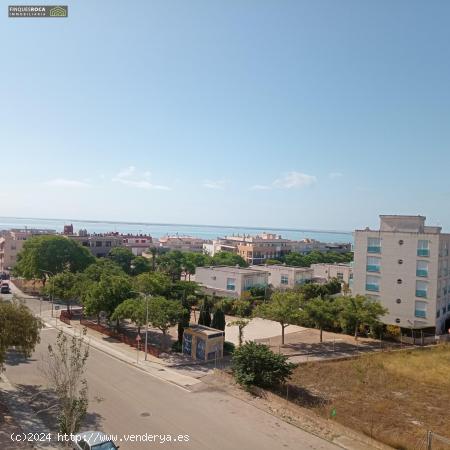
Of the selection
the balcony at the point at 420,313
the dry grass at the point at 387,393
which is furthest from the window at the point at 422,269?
the dry grass at the point at 387,393

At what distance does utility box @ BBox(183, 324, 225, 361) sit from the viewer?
117ft

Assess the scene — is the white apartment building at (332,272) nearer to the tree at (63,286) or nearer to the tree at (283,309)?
the tree at (283,309)

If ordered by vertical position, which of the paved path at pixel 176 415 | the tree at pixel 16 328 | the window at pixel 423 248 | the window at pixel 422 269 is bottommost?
the paved path at pixel 176 415

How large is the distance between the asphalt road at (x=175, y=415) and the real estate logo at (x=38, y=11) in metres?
20.4

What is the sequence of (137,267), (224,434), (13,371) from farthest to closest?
(137,267) < (13,371) < (224,434)

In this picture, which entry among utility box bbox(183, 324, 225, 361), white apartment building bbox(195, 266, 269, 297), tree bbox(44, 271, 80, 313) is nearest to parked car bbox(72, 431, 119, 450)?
utility box bbox(183, 324, 225, 361)

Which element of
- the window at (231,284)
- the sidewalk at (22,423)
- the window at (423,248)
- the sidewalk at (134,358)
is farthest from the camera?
the window at (231,284)

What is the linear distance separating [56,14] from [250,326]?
38.3 meters

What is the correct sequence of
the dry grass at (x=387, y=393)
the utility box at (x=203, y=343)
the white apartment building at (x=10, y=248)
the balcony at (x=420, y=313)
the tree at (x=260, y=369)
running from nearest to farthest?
the dry grass at (x=387, y=393)
the tree at (x=260, y=369)
the utility box at (x=203, y=343)
the balcony at (x=420, y=313)
the white apartment building at (x=10, y=248)

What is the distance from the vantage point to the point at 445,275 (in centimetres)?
5303

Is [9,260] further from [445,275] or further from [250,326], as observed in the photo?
[445,275]

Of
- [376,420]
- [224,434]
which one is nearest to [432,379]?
[376,420]

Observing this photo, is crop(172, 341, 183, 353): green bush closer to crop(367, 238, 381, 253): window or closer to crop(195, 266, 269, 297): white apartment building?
crop(195, 266, 269, 297): white apartment building

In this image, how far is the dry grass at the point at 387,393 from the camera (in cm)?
2352
